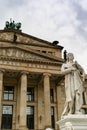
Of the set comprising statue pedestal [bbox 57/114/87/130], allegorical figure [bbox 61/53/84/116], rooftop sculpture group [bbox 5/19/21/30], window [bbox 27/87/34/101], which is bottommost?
statue pedestal [bbox 57/114/87/130]

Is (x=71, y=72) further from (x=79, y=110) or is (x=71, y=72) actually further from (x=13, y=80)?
(x=13, y=80)

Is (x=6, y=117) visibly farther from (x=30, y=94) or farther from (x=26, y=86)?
(x=26, y=86)

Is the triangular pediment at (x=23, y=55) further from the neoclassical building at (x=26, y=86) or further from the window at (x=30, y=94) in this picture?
the window at (x=30, y=94)

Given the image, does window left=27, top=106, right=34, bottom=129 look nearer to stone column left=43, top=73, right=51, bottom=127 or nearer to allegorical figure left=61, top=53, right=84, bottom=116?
stone column left=43, top=73, right=51, bottom=127

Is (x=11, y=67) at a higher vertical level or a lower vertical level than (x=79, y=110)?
higher

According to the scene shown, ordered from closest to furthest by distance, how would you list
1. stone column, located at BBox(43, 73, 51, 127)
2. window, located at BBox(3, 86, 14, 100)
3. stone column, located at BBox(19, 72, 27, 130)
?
stone column, located at BBox(19, 72, 27, 130) → stone column, located at BBox(43, 73, 51, 127) → window, located at BBox(3, 86, 14, 100)

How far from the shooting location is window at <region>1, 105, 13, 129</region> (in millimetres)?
39144

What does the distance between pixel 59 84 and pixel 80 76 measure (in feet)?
119

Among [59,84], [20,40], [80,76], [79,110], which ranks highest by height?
[20,40]

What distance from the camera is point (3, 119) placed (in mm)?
Result: 39406

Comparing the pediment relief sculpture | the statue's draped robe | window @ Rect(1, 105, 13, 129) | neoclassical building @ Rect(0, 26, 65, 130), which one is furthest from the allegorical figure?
window @ Rect(1, 105, 13, 129)

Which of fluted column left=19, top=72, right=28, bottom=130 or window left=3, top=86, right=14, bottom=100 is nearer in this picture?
fluted column left=19, top=72, right=28, bottom=130

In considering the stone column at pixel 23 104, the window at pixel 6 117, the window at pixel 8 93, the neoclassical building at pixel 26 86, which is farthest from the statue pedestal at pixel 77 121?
the window at pixel 8 93

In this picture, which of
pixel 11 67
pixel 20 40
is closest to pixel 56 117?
pixel 11 67
